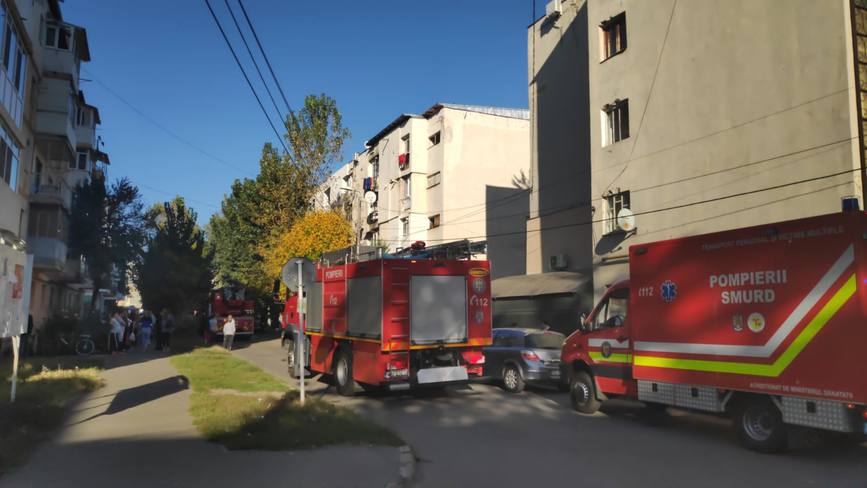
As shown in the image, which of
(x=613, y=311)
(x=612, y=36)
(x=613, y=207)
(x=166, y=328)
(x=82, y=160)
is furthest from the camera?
(x=82, y=160)

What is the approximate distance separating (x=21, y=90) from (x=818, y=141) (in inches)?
943

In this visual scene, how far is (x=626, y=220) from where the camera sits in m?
19.0

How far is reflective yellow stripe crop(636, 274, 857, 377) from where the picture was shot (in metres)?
6.77

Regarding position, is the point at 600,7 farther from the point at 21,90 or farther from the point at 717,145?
the point at 21,90

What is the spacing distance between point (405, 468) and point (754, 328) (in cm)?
472

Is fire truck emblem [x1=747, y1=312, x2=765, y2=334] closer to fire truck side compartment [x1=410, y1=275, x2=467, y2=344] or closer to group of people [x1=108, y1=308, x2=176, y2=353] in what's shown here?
fire truck side compartment [x1=410, y1=275, x2=467, y2=344]

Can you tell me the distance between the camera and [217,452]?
23.6ft

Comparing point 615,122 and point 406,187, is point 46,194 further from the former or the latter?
point 615,122

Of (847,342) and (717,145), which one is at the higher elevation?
(717,145)

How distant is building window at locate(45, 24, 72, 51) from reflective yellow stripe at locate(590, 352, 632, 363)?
25312mm

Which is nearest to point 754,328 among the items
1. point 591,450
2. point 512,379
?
point 591,450

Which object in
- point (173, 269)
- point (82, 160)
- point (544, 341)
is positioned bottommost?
point (544, 341)

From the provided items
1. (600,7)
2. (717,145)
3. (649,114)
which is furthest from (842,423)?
(600,7)

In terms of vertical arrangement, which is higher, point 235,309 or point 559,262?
point 559,262
